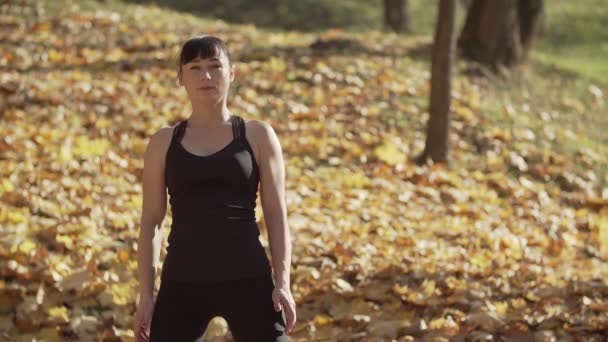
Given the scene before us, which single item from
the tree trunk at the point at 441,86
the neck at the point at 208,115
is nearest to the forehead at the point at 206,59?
the neck at the point at 208,115

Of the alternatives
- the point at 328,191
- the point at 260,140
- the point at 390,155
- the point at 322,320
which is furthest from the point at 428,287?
the point at 390,155

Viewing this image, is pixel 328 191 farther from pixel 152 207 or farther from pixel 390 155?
pixel 152 207

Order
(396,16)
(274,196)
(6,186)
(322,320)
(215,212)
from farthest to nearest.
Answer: (396,16) < (6,186) < (322,320) < (274,196) < (215,212)

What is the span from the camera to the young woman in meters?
3.32

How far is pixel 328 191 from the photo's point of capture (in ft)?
28.8

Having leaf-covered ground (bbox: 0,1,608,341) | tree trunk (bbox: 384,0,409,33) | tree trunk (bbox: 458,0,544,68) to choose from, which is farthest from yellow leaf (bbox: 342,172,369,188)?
tree trunk (bbox: 384,0,409,33)

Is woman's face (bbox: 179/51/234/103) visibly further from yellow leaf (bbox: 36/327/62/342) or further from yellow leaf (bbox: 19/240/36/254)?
yellow leaf (bbox: 19/240/36/254)

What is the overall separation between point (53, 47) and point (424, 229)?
20.8 ft

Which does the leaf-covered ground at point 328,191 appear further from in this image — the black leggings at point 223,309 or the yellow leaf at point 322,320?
the black leggings at point 223,309

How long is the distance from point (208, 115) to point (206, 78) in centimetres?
14

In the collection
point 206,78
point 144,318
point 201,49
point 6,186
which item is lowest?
point 6,186

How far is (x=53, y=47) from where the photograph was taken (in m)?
12.2

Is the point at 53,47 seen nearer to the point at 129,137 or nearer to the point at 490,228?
the point at 129,137

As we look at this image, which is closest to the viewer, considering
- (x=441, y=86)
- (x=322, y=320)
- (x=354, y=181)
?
(x=322, y=320)
